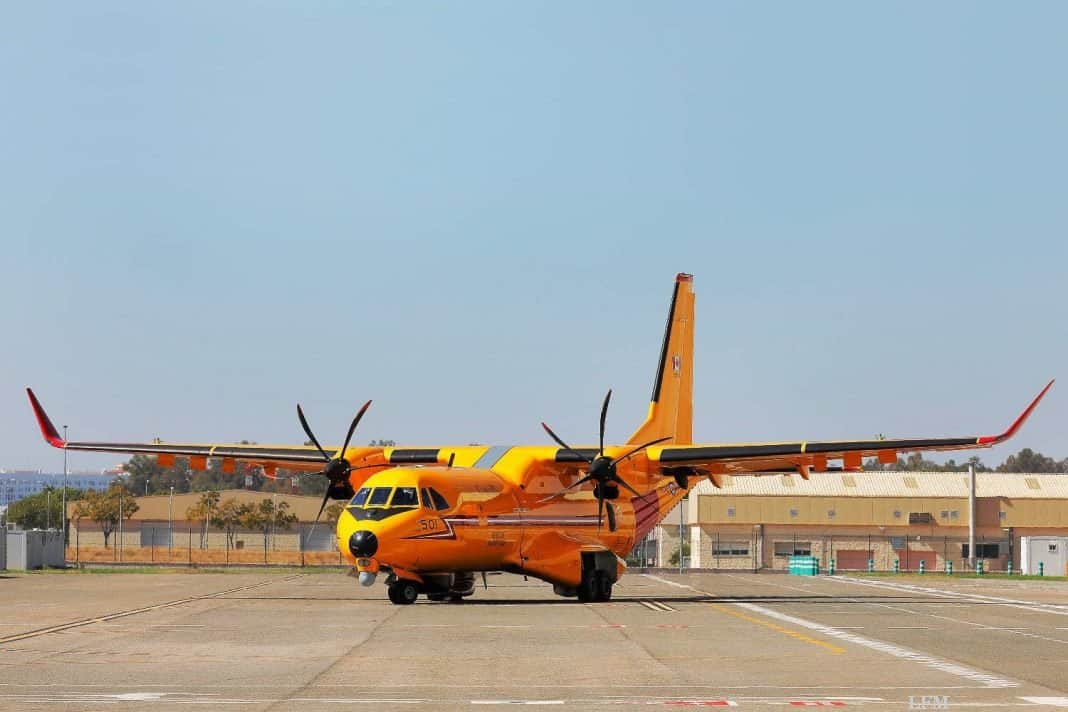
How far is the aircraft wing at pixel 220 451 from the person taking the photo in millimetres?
44406

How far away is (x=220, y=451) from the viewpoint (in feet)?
148

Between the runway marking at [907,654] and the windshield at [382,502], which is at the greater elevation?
the windshield at [382,502]

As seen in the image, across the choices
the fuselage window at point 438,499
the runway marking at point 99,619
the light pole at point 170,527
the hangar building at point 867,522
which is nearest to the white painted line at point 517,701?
the runway marking at point 99,619

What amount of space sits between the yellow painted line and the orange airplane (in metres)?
4.87

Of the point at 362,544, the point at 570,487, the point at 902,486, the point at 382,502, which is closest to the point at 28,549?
the point at 570,487

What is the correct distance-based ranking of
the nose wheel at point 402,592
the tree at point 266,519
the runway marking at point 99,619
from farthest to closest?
the tree at point 266,519
the nose wheel at point 402,592
the runway marking at point 99,619

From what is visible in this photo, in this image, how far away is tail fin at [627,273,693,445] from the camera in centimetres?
4853

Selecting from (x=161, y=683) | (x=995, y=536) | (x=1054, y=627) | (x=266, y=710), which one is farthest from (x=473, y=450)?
(x=995, y=536)

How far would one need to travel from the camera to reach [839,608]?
1328 inches

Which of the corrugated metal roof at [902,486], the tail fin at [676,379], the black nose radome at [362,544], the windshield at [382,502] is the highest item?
the tail fin at [676,379]

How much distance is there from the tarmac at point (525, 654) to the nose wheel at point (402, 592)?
72 centimetres

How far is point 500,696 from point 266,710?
2.58 m

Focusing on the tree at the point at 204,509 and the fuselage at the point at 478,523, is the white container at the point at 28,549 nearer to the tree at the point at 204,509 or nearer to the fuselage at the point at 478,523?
the fuselage at the point at 478,523

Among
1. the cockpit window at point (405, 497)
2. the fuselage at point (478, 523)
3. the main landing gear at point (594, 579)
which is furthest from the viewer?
the main landing gear at point (594, 579)
